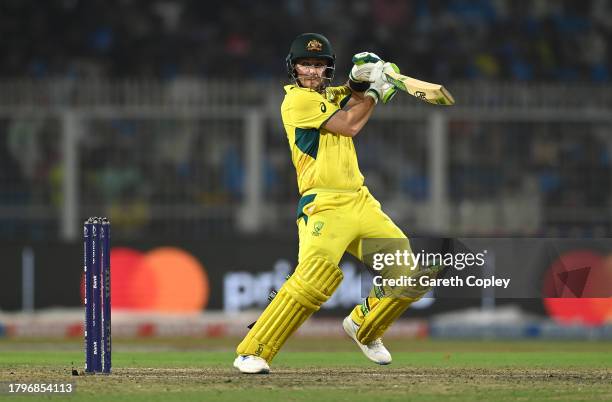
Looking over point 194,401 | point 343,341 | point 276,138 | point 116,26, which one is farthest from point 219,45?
point 194,401

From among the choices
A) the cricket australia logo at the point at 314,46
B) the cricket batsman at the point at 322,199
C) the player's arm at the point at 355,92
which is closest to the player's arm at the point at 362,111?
the cricket batsman at the point at 322,199

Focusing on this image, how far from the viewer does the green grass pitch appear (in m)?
6.72

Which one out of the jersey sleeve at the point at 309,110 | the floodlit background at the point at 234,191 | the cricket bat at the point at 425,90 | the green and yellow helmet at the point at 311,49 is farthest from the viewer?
the floodlit background at the point at 234,191

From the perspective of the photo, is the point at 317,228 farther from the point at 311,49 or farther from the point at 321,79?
the point at 311,49

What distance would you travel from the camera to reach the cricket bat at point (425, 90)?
281 inches

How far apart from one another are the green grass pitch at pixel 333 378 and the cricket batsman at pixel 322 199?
318mm

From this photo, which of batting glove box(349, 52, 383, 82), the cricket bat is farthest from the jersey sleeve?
the cricket bat

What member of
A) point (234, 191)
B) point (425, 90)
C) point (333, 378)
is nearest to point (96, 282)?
point (333, 378)

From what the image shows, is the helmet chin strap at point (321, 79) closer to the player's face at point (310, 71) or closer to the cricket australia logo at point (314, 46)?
the player's face at point (310, 71)

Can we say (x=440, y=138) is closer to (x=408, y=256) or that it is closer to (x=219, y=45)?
(x=219, y=45)

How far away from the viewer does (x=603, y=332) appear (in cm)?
1473

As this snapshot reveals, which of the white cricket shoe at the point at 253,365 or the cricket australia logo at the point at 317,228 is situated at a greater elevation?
the cricket australia logo at the point at 317,228

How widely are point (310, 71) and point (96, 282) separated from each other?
171cm

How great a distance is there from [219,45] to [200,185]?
414 centimetres
